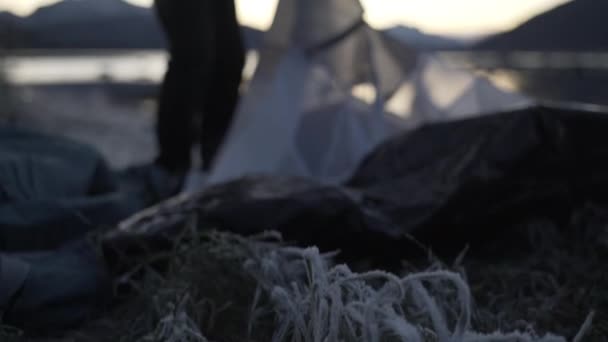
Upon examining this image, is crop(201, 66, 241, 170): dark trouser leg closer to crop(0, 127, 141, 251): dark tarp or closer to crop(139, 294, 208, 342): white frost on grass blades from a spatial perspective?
crop(0, 127, 141, 251): dark tarp

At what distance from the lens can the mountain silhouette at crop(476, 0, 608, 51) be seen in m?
12.1

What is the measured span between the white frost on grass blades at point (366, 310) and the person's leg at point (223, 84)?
3.84 ft

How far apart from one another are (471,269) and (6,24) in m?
5.26

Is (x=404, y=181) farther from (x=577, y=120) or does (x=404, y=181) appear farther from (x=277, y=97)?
(x=277, y=97)

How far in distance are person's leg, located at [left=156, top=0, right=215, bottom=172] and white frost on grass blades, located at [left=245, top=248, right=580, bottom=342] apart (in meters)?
1.01

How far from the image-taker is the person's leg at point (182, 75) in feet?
5.23

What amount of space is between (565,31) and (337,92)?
13560 millimetres

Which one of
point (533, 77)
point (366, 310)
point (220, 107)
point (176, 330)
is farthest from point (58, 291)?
point (533, 77)

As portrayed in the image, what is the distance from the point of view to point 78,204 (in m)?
1.13

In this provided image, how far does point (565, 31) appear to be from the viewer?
45.3 feet

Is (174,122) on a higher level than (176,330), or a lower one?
lower

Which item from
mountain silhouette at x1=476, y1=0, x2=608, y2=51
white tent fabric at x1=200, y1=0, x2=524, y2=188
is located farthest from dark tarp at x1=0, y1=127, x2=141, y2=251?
mountain silhouette at x1=476, y1=0, x2=608, y2=51

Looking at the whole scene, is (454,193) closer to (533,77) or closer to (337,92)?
Answer: (337,92)

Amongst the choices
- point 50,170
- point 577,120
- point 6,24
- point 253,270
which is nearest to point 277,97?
point 50,170
